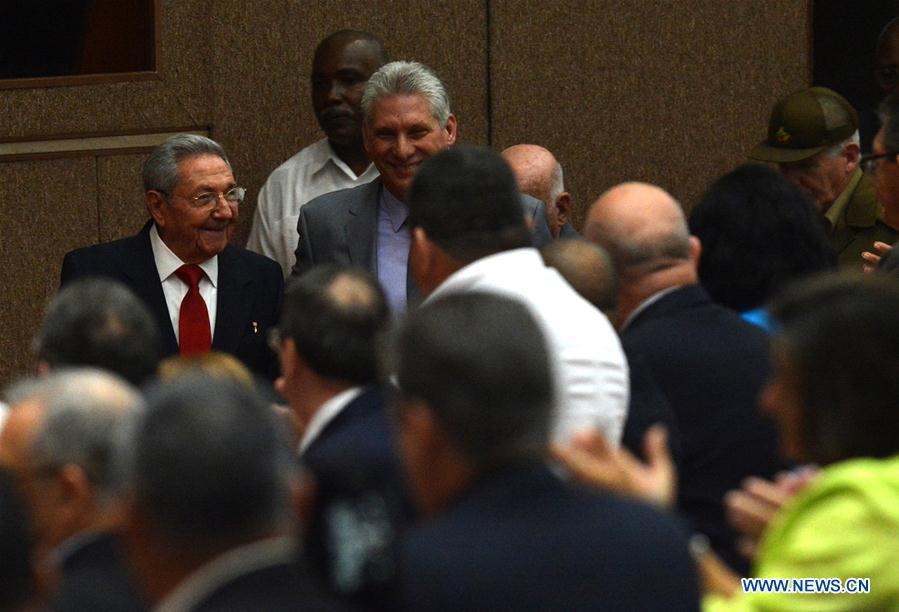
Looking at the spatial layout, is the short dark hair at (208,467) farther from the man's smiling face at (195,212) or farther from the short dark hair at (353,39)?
the short dark hair at (353,39)

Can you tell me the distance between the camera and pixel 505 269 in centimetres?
344

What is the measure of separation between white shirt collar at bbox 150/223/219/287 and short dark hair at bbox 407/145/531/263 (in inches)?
72.9

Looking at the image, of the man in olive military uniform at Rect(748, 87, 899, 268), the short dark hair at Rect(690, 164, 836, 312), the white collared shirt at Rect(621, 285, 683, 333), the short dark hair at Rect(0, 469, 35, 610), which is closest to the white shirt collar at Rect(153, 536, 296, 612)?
the short dark hair at Rect(0, 469, 35, 610)

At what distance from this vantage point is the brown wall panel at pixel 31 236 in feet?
20.9

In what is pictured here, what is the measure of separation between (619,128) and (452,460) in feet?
15.4

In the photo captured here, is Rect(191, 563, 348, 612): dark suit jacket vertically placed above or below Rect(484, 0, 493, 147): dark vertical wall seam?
below

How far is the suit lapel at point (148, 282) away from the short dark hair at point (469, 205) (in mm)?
1732

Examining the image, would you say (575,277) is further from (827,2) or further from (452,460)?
(827,2)

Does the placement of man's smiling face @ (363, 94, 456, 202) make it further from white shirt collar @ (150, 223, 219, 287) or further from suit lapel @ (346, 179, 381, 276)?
white shirt collar @ (150, 223, 219, 287)

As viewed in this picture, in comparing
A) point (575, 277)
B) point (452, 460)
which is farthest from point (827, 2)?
point (452, 460)

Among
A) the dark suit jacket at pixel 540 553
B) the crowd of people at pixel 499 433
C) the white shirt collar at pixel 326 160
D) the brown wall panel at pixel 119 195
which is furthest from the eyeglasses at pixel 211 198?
the dark suit jacket at pixel 540 553

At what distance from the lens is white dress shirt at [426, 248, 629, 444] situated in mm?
3268

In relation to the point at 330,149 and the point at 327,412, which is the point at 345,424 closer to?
the point at 327,412

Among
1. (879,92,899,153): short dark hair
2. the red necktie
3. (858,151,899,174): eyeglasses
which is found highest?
(879,92,899,153): short dark hair
